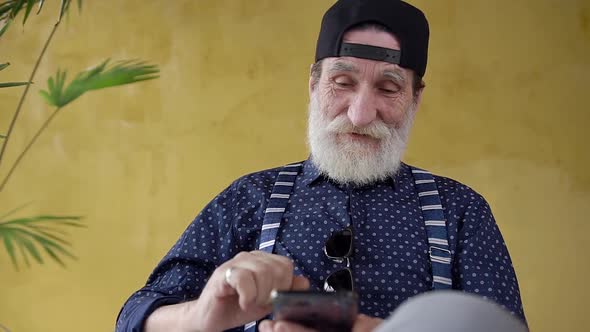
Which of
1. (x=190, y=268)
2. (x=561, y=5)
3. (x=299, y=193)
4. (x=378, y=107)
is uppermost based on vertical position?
(x=561, y=5)

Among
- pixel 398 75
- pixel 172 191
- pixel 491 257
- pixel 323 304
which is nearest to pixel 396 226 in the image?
pixel 491 257

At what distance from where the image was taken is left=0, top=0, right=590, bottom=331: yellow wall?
2738mm

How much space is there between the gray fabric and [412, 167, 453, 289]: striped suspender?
3.35 feet

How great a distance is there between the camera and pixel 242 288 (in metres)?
1.16

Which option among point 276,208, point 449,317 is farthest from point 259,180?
point 449,317

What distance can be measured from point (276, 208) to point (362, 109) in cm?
30

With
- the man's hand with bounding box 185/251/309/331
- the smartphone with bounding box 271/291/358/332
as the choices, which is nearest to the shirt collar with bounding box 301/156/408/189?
the man's hand with bounding box 185/251/309/331

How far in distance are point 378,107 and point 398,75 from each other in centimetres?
9

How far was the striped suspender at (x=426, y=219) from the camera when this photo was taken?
178cm

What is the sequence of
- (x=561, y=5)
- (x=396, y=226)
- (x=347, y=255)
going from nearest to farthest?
1. (x=347, y=255)
2. (x=396, y=226)
3. (x=561, y=5)

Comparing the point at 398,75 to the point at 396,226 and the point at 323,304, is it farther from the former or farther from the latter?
the point at 323,304

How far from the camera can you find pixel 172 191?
2.83 metres

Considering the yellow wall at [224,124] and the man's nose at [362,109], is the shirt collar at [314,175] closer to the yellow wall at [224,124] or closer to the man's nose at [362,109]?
the man's nose at [362,109]

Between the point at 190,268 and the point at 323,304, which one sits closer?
the point at 323,304
